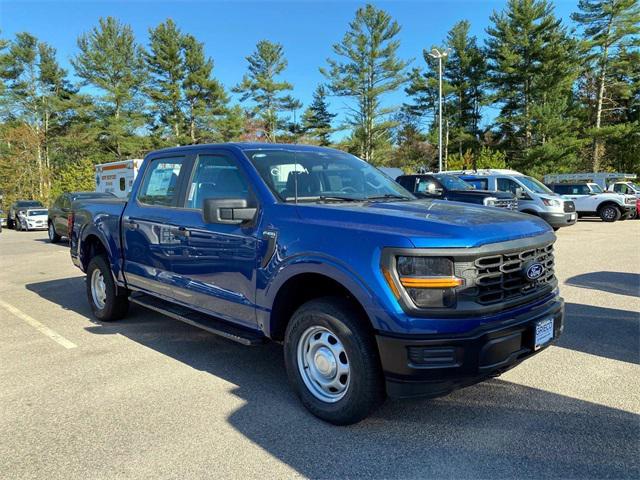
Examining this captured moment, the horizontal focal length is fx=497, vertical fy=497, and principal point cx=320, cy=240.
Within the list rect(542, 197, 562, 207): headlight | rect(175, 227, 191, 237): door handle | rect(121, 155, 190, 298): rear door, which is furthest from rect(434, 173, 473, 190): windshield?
rect(175, 227, 191, 237): door handle

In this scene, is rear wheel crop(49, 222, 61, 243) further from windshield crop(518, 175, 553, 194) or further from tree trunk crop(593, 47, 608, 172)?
tree trunk crop(593, 47, 608, 172)

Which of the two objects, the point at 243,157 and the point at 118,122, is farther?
the point at 118,122

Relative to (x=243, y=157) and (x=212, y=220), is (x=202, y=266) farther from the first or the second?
(x=243, y=157)

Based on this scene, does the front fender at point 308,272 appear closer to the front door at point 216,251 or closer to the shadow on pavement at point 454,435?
the front door at point 216,251

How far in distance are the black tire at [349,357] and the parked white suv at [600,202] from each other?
2124 cm

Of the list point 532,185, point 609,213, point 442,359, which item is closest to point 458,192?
Result: point 532,185

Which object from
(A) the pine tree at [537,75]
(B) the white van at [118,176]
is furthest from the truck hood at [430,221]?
(A) the pine tree at [537,75]

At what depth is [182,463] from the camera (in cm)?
285

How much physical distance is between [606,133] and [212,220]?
1683 inches

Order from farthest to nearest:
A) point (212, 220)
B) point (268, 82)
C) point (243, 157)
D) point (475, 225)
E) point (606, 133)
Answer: point (268, 82), point (606, 133), point (243, 157), point (212, 220), point (475, 225)

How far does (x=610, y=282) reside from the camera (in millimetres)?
7672

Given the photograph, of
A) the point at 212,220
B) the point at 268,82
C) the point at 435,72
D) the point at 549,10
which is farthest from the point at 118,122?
the point at 212,220

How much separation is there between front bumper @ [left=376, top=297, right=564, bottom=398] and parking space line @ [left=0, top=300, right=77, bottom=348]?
12.1 feet

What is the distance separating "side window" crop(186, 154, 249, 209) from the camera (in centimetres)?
402
